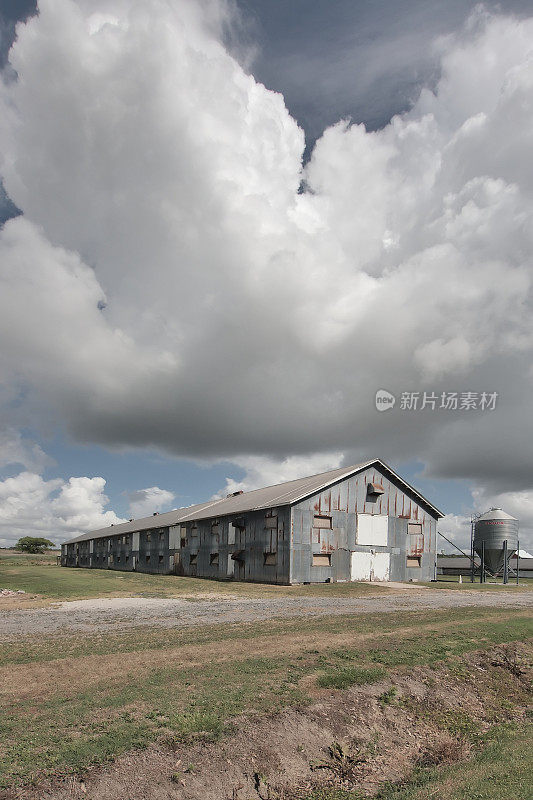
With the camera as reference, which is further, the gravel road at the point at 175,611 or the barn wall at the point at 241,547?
the barn wall at the point at 241,547

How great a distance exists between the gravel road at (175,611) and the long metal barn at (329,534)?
1089 cm

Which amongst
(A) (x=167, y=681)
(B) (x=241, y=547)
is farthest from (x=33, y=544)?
(A) (x=167, y=681)

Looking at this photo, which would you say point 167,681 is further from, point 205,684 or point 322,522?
point 322,522

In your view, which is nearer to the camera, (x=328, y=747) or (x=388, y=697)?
(x=328, y=747)

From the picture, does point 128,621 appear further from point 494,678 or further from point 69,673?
point 494,678

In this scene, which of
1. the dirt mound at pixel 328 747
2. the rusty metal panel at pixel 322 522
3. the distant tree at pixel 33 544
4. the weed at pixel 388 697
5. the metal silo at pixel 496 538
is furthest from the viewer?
the distant tree at pixel 33 544

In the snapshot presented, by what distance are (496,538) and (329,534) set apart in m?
26.8

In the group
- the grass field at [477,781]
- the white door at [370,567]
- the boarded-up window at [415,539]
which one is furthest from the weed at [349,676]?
the boarded-up window at [415,539]

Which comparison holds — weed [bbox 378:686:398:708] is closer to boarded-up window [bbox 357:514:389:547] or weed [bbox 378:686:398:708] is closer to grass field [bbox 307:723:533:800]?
grass field [bbox 307:723:533:800]

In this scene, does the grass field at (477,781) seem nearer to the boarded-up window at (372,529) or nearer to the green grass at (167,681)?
the green grass at (167,681)

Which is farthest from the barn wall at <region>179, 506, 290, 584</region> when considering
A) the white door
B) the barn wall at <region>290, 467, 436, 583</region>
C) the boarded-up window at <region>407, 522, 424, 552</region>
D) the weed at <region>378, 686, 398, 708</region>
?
the weed at <region>378, 686, 398, 708</region>

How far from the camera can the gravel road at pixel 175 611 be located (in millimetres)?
16469

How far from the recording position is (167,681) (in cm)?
991

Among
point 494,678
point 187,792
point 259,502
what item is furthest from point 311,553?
point 187,792
